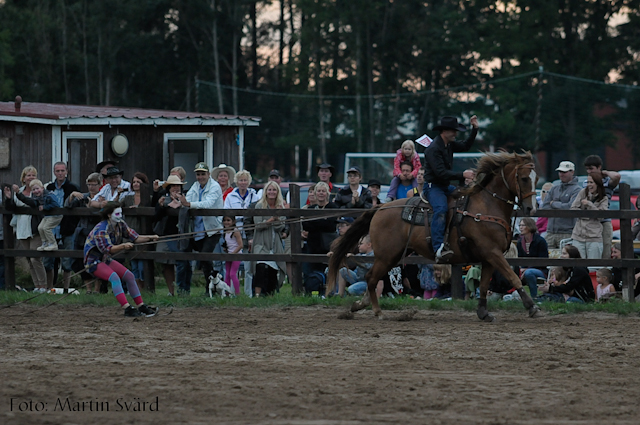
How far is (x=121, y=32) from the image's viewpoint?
51.9 metres

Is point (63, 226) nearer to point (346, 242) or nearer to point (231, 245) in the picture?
point (231, 245)

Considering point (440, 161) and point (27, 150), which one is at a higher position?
point (27, 150)

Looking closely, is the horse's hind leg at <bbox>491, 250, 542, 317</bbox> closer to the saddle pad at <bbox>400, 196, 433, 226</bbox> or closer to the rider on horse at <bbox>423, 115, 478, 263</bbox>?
the rider on horse at <bbox>423, 115, 478, 263</bbox>

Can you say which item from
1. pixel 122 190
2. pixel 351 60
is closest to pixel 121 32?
pixel 351 60

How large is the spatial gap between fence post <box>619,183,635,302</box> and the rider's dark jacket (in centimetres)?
288

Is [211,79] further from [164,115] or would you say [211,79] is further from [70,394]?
[70,394]

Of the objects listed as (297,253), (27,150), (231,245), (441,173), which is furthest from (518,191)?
(27,150)

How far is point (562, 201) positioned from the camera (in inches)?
533

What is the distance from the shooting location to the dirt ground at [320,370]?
5.98 m

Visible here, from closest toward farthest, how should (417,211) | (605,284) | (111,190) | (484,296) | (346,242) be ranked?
(484,296)
(417,211)
(346,242)
(605,284)
(111,190)

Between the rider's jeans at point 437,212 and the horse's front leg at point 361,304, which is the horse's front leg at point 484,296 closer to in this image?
the rider's jeans at point 437,212

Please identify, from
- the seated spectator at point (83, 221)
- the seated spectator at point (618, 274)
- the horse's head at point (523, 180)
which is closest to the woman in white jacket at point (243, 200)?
the seated spectator at point (83, 221)

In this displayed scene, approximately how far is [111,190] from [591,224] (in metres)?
7.62

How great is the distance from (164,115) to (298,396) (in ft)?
49.7
